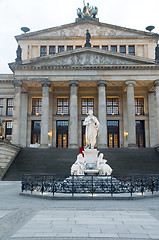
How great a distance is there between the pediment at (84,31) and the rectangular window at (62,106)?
40.3ft

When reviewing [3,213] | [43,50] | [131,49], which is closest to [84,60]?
[43,50]

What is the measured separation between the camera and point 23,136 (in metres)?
45.2

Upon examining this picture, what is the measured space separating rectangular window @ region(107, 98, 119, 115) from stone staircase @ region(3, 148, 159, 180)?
1293 cm

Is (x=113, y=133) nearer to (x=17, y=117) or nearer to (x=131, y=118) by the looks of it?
(x=131, y=118)

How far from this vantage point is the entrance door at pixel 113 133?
1806 inches

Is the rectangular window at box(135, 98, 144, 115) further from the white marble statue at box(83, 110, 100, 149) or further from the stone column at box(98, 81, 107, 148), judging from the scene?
the white marble statue at box(83, 110, 100, 149)

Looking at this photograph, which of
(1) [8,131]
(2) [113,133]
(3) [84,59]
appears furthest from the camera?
(1) [8,131]

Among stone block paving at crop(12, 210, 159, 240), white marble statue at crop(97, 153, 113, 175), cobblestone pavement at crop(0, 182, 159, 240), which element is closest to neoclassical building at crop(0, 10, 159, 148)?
white marble statue at crop(97, 153, 113, 175)

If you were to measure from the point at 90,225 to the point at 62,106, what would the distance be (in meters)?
40.4

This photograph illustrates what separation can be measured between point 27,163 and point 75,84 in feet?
50.7

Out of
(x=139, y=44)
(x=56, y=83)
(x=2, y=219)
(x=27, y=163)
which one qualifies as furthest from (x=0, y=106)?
(x=2, y=219)

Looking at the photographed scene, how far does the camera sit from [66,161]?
101ft

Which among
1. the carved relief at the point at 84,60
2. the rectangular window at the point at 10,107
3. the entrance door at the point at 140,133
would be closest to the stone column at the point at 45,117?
the carved relief at the point at 84,60

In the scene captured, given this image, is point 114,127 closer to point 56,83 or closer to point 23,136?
point 56,83
